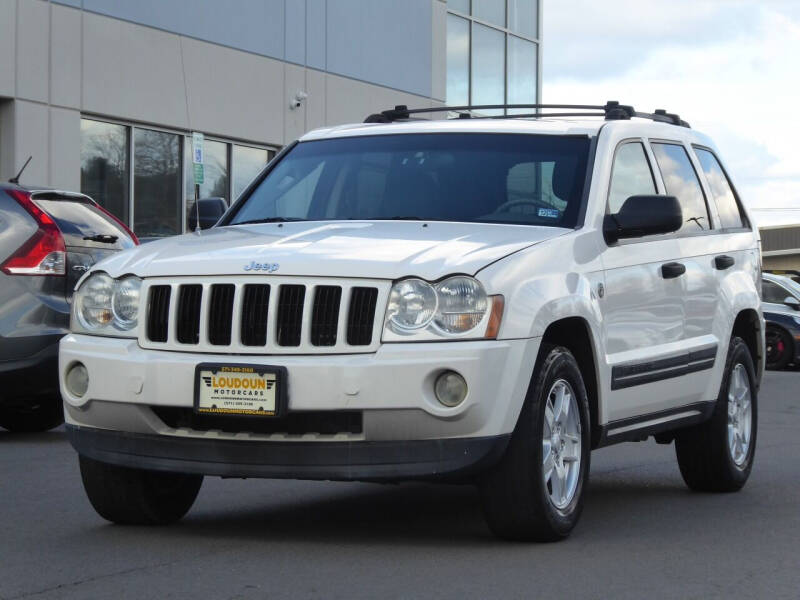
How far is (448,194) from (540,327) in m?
1.30

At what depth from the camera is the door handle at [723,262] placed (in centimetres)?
845

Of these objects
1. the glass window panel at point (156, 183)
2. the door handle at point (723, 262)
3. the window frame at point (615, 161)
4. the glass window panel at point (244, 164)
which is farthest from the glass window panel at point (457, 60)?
the window frame at point (615, 161)

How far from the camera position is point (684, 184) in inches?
339

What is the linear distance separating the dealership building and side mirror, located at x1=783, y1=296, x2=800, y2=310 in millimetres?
8184

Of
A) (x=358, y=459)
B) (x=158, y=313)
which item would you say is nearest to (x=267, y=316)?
(x=158, y=313)

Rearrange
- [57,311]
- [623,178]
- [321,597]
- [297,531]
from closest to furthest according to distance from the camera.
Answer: [321,597] → [297,531] → [623,178] → [57,311]

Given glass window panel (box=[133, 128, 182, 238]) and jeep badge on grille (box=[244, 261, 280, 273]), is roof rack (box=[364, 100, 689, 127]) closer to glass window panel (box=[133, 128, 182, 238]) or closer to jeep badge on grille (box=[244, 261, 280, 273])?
jeep badge on grille (box=[244, 261, 280, 273])

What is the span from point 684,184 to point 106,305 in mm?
A: 3514

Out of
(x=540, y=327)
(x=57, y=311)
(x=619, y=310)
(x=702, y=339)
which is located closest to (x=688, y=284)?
(x=702, y=339)

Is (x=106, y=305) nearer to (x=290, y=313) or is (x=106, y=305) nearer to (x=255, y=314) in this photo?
(x=255, y=314)

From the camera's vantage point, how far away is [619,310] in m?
7.18

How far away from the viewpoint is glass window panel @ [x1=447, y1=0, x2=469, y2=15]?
3173 cm

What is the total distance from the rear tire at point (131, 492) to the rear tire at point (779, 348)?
753 inches

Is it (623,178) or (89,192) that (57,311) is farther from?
(89,192)
